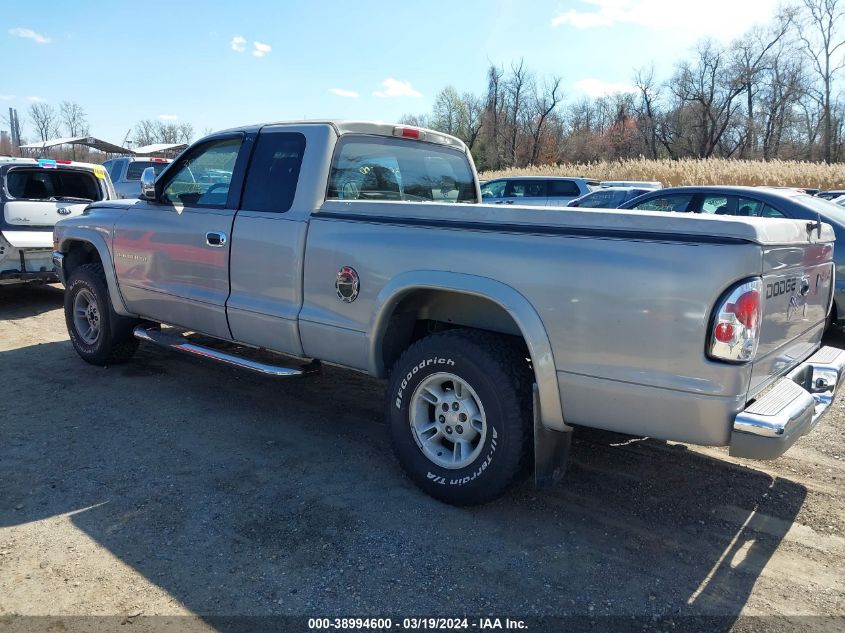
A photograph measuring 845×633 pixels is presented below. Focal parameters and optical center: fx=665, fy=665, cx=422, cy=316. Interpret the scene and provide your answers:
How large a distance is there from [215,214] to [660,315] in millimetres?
3190

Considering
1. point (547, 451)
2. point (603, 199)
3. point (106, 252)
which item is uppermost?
point (603, 199)

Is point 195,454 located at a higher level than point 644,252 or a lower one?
lower

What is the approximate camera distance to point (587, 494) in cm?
382

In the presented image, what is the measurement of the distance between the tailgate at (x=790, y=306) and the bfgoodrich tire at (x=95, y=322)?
16.5ft

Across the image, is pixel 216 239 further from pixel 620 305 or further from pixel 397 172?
pixel 620 305

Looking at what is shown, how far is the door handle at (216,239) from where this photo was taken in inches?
180

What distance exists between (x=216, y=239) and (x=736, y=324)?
A: 132 inches

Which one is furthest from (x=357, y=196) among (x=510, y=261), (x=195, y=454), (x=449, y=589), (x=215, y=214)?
(x=449, y=589)

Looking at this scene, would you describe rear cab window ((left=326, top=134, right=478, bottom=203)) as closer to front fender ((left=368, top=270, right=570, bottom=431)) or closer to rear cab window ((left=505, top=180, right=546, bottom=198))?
front fender ((left=368, top=270, right=570, bottom=431))

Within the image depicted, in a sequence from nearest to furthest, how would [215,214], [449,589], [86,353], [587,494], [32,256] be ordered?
[449,589] < [587,494] < [215,214] < [86,353] < [32,256]

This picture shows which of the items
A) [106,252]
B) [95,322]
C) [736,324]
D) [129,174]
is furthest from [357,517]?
[129,174]

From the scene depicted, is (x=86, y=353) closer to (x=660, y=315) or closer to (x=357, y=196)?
(x=357, y=196)

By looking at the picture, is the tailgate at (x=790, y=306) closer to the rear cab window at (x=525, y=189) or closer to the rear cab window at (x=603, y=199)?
the rear cab window at (x=603, y=199)

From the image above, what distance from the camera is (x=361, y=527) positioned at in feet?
11.2
